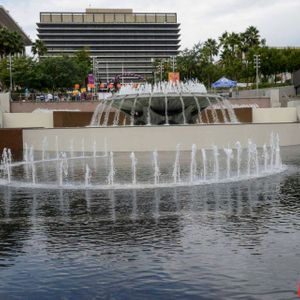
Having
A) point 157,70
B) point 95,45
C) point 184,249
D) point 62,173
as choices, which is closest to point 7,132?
point 62,173

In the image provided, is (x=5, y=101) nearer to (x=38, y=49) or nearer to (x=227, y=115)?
(x=227, y=115)

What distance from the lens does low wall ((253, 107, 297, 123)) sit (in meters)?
38.7

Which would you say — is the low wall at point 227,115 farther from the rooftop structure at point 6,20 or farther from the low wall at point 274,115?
the rooftop structure at point 6,20

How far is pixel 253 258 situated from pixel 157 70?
4697 inches

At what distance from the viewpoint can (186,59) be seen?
89.1 m

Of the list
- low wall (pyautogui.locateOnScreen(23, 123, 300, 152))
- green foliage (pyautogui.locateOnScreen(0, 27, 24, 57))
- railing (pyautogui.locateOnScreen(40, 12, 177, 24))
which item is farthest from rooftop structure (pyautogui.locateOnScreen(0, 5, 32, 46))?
railing (pyautogui.locateOnScreen(40, 12, 177, 24))

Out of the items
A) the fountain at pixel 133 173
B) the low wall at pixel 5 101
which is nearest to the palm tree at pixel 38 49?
the low wall at pixel 5 101

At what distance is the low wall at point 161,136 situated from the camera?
2594 centimetres

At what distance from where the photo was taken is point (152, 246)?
7719 millimetres

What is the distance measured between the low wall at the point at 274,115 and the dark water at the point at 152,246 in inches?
1056

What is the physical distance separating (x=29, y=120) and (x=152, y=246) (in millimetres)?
29148

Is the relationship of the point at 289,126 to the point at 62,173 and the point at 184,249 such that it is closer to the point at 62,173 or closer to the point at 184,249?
the point at 62,173

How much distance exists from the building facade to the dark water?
15974 cm

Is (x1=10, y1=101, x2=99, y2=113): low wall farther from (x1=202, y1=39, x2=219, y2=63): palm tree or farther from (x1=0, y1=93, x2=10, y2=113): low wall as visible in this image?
(x1=202, y1=39, x2=219, y2=63): palm tree
